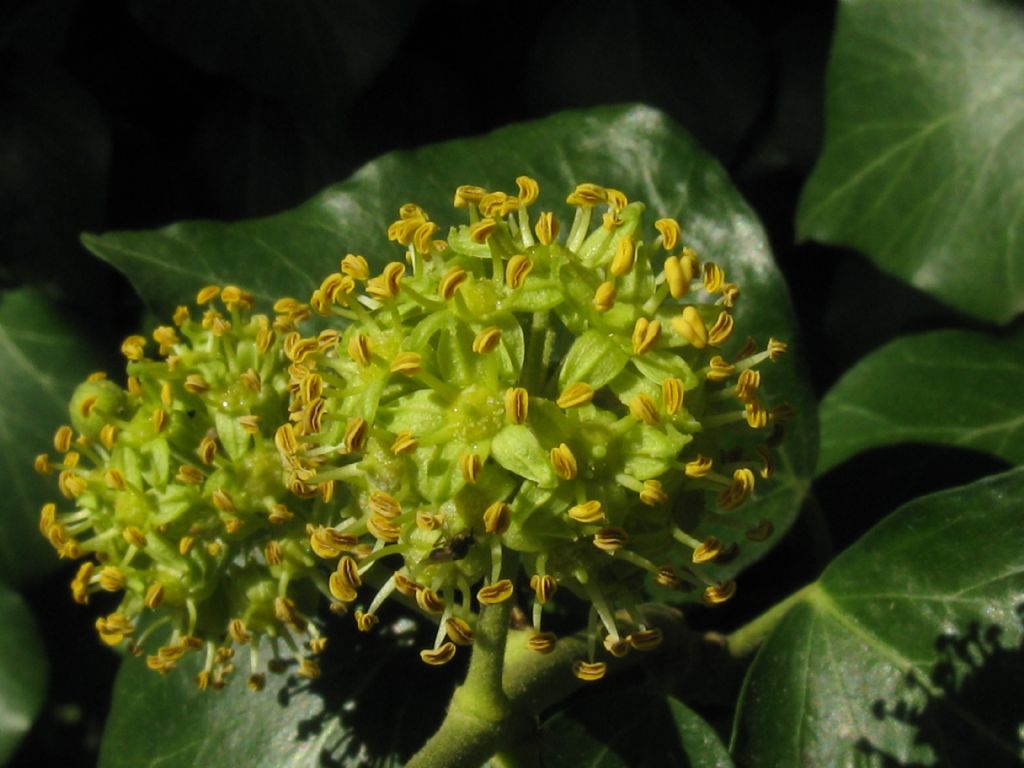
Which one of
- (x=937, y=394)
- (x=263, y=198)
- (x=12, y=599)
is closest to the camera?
(x=937, y=394)

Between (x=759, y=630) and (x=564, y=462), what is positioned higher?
(x=564, y=462)

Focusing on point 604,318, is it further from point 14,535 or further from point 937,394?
point 14,535

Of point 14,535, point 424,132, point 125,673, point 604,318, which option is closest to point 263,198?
point 424,132

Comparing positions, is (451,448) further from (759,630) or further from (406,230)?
(759,630)


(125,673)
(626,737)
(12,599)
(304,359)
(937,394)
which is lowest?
(12,599)

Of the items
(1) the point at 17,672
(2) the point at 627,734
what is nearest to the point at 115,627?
(2) the point at 627,734
